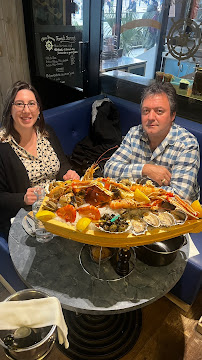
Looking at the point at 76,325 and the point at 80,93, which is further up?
the point at 80,93

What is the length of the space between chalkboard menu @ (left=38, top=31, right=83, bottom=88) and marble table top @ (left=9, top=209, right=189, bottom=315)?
93.7 inches

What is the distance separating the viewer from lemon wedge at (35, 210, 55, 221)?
1008mm

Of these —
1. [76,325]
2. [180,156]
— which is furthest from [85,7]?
[76,325]

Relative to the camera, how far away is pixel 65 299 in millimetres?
1061

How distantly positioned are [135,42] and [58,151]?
1667 millimetres

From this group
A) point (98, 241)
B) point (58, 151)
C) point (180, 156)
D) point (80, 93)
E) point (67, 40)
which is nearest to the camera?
point (98, 241)

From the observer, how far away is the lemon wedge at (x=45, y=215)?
3.31 feet

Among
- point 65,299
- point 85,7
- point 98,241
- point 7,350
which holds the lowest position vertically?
point 65,299

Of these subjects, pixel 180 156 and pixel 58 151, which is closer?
pixel 180 156

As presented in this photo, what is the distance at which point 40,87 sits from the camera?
3254mm

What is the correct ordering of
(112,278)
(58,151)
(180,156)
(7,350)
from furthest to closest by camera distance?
(58,151)
(180,156)
(112,278)
(7,350)

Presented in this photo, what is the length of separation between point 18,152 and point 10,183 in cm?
21

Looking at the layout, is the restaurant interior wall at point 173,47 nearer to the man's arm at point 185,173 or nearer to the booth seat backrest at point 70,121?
→ the booth seat backrest at point 70,121

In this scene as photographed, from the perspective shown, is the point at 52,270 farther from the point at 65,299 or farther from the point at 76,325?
the point at 76,325
